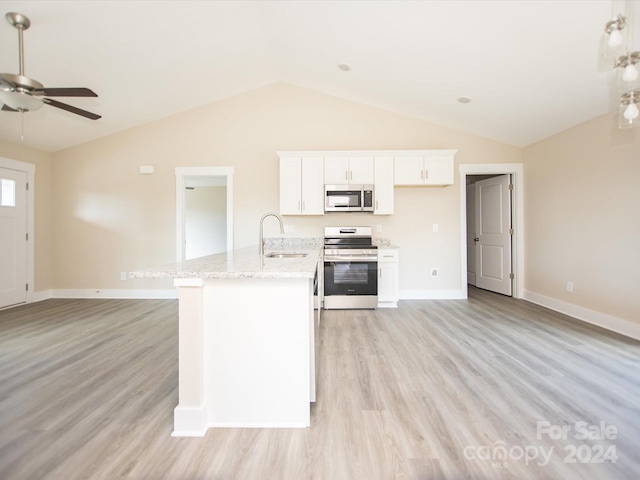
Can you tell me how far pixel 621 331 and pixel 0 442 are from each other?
A: 4.92 metres

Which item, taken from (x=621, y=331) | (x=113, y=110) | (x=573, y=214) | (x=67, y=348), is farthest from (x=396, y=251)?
(x=113, y=110)

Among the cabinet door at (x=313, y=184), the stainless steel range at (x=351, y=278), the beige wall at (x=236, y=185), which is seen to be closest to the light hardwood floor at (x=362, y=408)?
the stainless steel range at (x=351, y=278)

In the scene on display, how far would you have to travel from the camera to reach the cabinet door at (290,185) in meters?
4.08

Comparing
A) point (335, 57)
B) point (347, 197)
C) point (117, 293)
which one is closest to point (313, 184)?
point (347, 197)

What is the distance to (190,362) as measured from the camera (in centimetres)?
151

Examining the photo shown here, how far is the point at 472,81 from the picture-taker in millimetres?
3131

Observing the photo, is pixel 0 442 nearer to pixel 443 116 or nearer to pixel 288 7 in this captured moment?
pixel 288 7

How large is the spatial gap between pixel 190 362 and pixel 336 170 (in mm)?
3203

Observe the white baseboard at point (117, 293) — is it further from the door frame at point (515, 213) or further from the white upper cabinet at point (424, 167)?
the door frame at point (515, 213)

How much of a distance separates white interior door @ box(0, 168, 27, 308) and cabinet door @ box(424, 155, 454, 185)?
601 cm

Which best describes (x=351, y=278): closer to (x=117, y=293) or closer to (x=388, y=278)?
(x=388, y=278)

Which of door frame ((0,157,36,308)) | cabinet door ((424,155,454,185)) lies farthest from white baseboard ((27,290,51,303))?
cabinet door ((424,155,454,185))

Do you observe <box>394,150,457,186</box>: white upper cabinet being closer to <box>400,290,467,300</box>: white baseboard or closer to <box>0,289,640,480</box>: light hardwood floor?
<box>400,290,467,300</box>: white baseboard

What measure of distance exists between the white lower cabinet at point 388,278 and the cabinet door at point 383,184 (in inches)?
24.3
